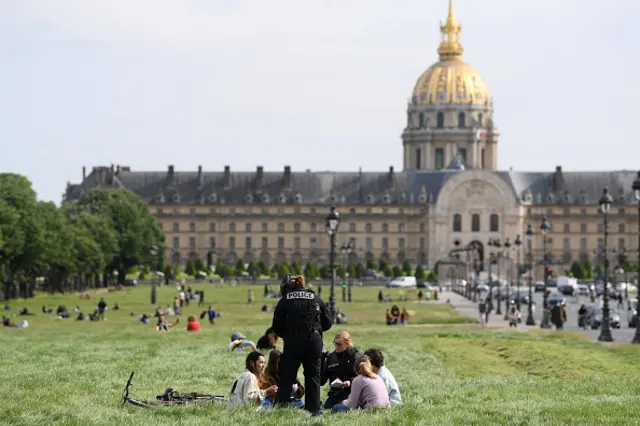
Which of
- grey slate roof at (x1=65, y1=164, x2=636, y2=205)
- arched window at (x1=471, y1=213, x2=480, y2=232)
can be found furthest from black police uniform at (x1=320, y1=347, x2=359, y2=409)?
arched window at (x1=471, y1=213, x2=480, y2=232)

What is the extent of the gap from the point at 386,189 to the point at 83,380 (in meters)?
151

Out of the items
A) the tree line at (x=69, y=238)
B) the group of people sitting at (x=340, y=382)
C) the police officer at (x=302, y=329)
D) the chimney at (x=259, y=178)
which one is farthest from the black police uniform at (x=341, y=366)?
the chimney at (x=259, y=178)

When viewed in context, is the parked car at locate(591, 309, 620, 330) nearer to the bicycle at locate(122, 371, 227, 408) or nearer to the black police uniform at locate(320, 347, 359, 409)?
the black police uniform at locate(320, 347, 359, 409)

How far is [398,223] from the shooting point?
175 meters

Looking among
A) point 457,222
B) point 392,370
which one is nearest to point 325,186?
point 457,222

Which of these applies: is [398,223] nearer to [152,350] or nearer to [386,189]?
[386,189]

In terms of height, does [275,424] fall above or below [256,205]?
below

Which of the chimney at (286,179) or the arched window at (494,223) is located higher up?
the chimney at (286,179)

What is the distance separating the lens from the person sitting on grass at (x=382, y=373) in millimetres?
20869

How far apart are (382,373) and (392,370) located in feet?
25.7

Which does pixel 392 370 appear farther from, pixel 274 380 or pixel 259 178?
pixel 259 178

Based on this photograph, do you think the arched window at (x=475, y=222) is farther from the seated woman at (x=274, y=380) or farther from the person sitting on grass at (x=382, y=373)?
the person sitting on grass at (x=382, y=373)

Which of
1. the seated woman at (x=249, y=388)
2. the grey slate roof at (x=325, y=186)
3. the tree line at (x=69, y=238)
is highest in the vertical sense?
the grey slate roof at (x=325, y=186)

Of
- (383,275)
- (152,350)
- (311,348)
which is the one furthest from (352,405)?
(383,275)
